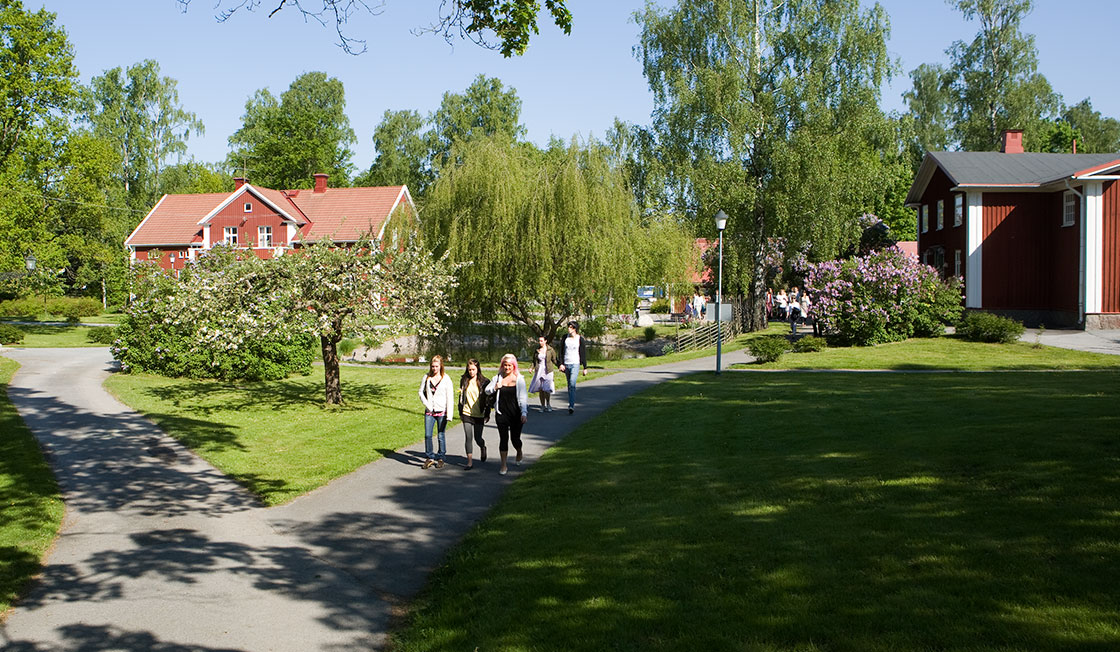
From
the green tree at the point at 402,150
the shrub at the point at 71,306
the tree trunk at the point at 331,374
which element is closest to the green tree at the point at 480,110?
the green tree at the point at 402,150

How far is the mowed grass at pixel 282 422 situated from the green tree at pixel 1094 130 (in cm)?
6824

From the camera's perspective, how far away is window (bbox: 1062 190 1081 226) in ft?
108

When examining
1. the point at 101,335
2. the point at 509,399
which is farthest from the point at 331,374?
the point at 101,335

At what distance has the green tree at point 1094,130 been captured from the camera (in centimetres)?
7306

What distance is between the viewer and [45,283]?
1662 inches

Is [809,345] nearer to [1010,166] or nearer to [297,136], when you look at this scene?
[1010,166]

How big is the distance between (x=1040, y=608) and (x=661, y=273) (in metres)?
32.3

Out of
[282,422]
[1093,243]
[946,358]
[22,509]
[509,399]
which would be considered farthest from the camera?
[1093,243]

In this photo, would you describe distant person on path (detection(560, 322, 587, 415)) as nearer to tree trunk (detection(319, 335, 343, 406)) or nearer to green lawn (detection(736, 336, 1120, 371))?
tree trunk (detection(319, 335, 343, 406))

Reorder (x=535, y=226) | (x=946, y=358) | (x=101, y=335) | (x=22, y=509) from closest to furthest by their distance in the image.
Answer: (x=22, y=509) < (x=946, y=358) < (x=535, y=226) < (x=101, y=335)

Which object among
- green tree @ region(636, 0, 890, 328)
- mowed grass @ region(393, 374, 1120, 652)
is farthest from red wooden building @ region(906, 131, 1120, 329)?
mowed grass @ region(393, 374, 1120, 652)

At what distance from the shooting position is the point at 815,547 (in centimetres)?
683

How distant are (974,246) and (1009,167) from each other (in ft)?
14.0

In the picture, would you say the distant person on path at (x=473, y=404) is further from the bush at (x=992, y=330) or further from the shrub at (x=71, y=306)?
the shrub at (x=71, y=306)
